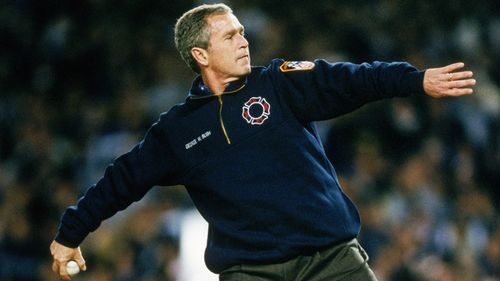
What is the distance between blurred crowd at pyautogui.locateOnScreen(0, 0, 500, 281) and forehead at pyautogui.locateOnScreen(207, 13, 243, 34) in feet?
10.1

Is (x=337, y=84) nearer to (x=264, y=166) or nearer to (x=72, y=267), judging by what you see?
(x=264, y=166)

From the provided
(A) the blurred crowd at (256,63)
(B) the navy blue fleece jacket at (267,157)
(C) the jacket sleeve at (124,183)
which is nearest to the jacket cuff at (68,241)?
(C) the jacket sleeve at (124,183)

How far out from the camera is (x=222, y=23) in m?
4.46

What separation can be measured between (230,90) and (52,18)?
541 centimetres

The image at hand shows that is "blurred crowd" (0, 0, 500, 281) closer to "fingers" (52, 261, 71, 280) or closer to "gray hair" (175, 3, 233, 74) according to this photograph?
"fingers" (52, 261, 71, 280)

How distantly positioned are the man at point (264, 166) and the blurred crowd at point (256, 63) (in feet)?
9.47

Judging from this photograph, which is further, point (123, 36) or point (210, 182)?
point (123, 36)

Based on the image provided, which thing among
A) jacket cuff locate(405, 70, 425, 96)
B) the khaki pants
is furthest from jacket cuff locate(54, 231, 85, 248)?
jacket cuff locate(405, 70, 425, 96)

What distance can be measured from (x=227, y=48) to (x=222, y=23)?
0.12 meters

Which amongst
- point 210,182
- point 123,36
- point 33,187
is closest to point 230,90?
point 210,182

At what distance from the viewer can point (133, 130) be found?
27.5 ft

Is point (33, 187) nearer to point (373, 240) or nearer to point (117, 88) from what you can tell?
point (117, 88)

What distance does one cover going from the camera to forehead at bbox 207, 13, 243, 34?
4.45 m

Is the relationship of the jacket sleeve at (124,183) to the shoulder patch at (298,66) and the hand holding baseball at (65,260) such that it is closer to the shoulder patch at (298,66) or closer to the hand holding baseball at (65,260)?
the hand holding baseball at (65,260)
